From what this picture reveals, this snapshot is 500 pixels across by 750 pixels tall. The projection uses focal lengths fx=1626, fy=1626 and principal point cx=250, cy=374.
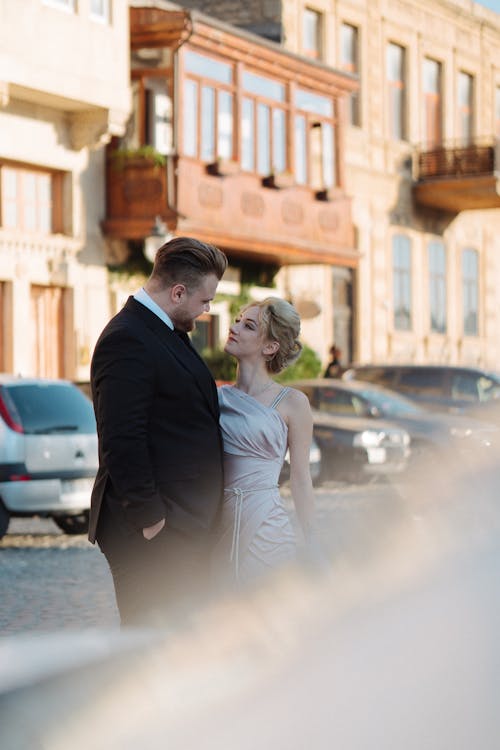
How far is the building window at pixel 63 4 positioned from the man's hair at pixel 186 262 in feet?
71.2

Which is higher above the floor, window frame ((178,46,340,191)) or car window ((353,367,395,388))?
window frame ((178,46,340,191))

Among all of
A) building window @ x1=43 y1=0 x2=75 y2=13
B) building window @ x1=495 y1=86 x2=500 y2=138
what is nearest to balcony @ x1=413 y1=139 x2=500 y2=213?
building window @ x1=495 y1=86 x2=500 y2=138

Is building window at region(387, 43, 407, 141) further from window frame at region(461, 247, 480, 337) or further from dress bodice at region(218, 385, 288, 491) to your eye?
dress bodice at region(218, 385, 288, 491)

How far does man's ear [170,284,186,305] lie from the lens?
429cm

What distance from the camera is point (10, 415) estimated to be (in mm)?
13914

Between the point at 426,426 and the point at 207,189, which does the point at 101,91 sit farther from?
the point at 426,426

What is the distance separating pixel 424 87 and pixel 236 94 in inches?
432

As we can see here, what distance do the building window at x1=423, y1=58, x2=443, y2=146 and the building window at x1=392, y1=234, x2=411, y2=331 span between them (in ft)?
9.78

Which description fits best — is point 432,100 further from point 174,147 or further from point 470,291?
point 174,147

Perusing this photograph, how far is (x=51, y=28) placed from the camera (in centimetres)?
2522

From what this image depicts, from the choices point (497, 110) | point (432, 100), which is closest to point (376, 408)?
point (432, 100)

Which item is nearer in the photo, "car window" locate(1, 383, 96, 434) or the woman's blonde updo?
the woman's blonde updo

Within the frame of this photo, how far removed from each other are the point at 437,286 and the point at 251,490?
3532 cm

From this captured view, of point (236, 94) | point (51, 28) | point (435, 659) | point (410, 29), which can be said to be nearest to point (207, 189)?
point (236, 94)
